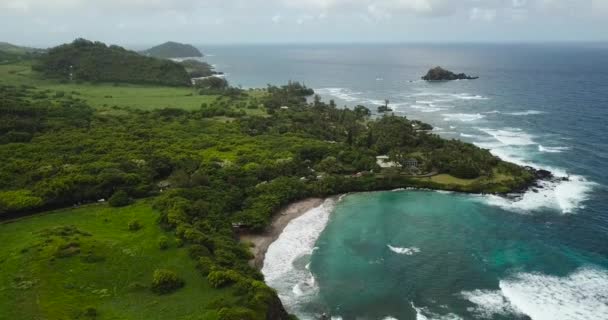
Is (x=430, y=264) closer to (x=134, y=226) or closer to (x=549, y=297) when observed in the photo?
(x=549, y=297)

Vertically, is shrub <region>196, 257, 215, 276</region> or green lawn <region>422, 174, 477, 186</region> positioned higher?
shrub <region>196, 257, 215, 276</region>

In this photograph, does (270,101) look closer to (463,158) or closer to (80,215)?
(463,158)

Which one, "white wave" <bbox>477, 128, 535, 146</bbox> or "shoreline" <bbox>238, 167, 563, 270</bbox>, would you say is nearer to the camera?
"shoreline" <bbox>238, 167, 563, 270</bbox>

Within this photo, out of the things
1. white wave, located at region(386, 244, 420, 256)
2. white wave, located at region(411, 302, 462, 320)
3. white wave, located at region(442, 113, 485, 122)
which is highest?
white wave, located at region(442, 113, 485, 122)

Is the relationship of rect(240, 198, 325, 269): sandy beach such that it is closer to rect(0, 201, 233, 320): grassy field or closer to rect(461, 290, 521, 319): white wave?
rect(0, 201, 233, 320): grassy field

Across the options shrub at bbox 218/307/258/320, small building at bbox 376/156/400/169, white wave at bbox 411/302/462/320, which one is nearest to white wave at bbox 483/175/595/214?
small building at bbox 376/156/400/169

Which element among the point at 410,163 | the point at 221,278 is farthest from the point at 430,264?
the point at 410,163

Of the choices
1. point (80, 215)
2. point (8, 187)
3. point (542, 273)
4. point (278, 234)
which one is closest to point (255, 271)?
point (278, 234)
